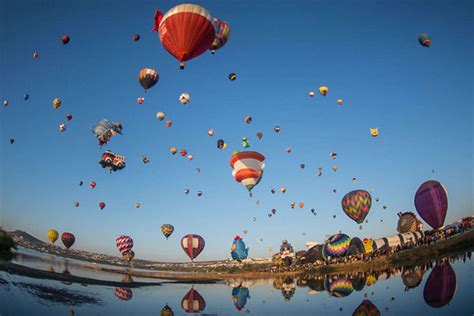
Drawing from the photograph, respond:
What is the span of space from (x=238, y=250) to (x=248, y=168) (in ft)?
77.6

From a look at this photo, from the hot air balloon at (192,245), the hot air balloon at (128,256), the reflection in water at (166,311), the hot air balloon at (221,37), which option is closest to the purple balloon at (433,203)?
the hot air balloon at (221,37)

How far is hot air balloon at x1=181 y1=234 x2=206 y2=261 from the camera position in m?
38.7

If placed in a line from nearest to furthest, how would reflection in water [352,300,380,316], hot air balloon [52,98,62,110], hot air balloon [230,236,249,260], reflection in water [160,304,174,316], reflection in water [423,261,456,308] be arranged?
reflection in water [352,300,380,316] < reflection in water [423,261,456,308] < reflection in water [160,304,174,316] < hot air balloon [52,98,62,110] < hot air balloon [230,236,249,260]

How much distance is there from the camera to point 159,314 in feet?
40.4

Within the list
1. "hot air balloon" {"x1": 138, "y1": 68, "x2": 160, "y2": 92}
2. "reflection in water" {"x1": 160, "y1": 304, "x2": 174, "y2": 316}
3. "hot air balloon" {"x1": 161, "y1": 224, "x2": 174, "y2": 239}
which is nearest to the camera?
"reflection in water" {"x1": 160, "y1": 304, "x2": 174, "y2": 316}

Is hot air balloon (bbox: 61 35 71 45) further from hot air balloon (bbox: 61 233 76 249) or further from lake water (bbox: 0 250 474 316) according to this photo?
hot air balloon (bbox: 61 233 76 249)

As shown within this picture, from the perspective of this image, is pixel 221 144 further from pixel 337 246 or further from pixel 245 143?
pixel 337 246

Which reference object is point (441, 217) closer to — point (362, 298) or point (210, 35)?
point (362, 298)

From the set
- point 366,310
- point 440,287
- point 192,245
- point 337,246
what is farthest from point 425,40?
point 192,245

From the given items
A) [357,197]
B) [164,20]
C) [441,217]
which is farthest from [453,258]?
[164,20]

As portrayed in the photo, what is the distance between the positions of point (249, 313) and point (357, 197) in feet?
72.2

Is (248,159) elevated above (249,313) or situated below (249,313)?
above

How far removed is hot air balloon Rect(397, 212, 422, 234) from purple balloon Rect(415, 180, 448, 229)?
14832 mm

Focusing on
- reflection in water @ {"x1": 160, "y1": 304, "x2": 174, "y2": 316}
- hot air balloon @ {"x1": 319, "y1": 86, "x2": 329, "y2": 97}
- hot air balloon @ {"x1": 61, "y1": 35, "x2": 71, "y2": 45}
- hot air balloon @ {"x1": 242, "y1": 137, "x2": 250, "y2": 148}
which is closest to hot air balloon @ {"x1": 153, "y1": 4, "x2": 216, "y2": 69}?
hot air balloon @ {"x1": 61, "y1": 35, "x2": 71, "y2": 45}
